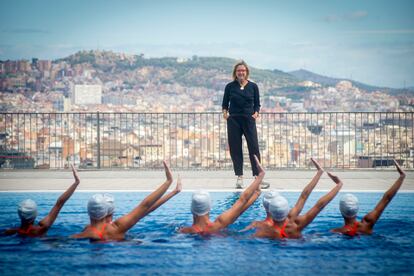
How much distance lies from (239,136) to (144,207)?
3871 mm

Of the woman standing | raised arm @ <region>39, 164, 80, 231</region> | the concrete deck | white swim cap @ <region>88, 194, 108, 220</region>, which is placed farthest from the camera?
the concrete deck

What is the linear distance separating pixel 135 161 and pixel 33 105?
25450 mm

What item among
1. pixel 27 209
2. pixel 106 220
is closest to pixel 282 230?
pixel 106 220

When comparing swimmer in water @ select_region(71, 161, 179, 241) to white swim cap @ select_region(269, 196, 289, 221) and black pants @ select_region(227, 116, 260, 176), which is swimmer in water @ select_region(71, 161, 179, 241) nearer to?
white swim cap @ select_region(269, 196, 289, 221)

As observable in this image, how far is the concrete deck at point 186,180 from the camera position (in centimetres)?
788

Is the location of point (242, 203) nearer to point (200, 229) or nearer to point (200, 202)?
point (200, 202)

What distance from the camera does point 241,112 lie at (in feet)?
25.4

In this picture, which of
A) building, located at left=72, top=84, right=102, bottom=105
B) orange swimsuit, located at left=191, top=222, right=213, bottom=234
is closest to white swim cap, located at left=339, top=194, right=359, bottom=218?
orange swimsuit, located at left=191, top=222, right=213, bottom=234

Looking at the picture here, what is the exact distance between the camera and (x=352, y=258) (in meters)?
3.98

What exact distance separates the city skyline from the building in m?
5.62

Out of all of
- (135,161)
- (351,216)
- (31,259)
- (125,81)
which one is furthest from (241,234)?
(125,81)

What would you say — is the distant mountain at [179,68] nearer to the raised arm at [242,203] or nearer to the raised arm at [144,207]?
the raised arm at [242,203]

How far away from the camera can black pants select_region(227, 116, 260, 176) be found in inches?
305

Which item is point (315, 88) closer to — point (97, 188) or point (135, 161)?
point (135, 161)
